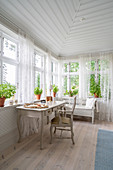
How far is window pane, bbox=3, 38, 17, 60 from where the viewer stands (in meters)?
2.83

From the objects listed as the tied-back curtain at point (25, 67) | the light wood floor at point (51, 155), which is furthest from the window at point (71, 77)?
the light wood floor at point (51, 155)

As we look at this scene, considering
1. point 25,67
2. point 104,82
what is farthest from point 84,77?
point 25,67

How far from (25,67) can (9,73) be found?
0.44 meters

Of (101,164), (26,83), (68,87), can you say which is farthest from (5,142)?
(68,87)

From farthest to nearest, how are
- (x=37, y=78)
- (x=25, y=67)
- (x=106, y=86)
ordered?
1. (x=106, y=86)
2. (x=37, y=78)
3. (x=25, y=67)

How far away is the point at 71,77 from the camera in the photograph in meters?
5.74

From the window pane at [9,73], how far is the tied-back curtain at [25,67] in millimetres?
187

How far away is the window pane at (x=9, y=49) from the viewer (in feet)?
9.29

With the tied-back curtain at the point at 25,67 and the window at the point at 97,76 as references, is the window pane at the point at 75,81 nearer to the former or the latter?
the window at the point at 97,76

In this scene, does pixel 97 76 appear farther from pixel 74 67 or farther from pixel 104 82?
pixel 74 67

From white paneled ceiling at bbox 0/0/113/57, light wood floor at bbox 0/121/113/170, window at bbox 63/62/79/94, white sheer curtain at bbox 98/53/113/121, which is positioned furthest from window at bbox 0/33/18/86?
white sheer curtain at bbox 98/53/113/121

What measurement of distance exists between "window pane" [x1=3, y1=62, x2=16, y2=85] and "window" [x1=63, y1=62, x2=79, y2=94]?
299 cm

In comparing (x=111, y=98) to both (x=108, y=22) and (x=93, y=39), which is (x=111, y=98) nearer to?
(x=93, y=39)

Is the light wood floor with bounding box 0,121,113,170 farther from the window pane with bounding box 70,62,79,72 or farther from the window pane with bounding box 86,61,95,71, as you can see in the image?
the window pane with bounding box 70,62,79,72
